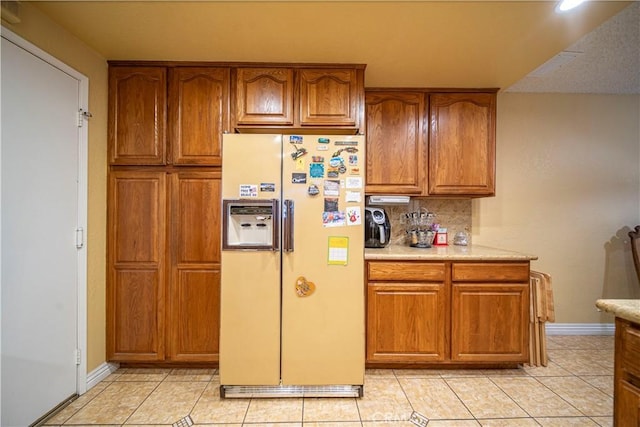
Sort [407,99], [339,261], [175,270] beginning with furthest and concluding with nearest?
1. [407,99]
2. [175,270]
3. [339,261]

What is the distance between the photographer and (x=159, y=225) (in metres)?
2.12

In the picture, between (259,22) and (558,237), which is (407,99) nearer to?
(259,22)

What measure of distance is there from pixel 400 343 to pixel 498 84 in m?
2.30

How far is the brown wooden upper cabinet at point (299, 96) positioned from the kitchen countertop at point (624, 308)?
165cm

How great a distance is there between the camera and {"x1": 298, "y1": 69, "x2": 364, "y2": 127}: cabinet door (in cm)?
212

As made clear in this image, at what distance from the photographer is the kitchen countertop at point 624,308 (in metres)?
0.88

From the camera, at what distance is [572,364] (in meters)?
2.31

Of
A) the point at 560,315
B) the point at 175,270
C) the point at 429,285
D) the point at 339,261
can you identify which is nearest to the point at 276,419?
the point at 339,261

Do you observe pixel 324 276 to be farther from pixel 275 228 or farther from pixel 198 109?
pixel 198 109

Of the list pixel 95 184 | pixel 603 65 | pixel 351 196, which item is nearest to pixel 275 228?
pixel 351 196

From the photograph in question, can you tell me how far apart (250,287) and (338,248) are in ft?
2.02

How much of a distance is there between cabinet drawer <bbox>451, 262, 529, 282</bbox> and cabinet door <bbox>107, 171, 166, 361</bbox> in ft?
7.33

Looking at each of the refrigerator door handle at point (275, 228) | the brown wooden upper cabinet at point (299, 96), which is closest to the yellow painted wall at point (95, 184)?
the brown wooden upper cabinet at point (299, 96)

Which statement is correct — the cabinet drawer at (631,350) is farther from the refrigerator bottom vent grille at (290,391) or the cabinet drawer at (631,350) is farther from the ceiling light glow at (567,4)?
the ceiling light glow at (567,4)
